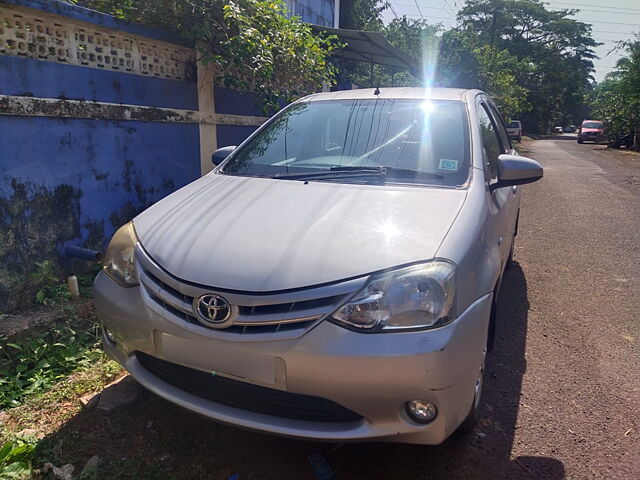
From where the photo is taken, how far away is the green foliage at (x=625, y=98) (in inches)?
853

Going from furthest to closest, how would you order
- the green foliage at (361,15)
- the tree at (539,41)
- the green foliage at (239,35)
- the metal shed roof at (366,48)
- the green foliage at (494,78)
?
the tree at (539,41) < the green foliage at (494,78) < the green foliage at (361,15) < the metal shed roof at (366,48) < the green foliage at (239,35)

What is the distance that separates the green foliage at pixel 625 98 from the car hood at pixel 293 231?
78.9 feet

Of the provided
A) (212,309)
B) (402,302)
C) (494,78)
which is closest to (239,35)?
(212,309)

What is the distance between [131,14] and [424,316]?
4452mm

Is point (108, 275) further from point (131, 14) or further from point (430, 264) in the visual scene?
point (131, 14)

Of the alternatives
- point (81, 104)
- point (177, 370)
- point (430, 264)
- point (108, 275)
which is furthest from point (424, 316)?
point (81, 104)

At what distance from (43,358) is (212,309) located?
179cm

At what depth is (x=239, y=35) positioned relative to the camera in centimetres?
495

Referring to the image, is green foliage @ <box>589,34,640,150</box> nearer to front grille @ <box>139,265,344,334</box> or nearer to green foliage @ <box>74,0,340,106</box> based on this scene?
green foliage @ <box>74,0,340,106</box>

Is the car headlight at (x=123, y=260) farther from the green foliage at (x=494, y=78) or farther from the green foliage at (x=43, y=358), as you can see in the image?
the green foliage at (x=494, y=78)

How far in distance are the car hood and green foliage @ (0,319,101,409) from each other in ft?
3.72

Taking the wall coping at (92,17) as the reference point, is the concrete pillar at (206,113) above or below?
below

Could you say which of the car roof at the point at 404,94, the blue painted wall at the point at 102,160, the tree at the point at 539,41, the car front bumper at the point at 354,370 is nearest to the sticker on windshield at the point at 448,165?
the car roof at the point at 404,94

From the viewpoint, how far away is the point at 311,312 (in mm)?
1810
